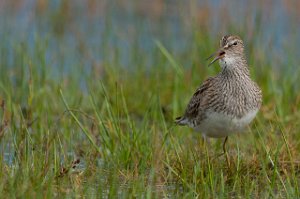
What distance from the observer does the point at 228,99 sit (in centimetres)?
803

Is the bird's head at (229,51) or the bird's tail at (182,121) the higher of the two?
the bird's head at (229,51)

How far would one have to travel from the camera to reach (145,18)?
44.6 ft

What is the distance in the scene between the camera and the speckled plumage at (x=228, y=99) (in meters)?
7.95

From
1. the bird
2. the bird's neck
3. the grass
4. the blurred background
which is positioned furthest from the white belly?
the blurred background

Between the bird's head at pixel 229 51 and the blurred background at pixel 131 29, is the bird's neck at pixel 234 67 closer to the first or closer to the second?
the bird's head at pixel 229 51

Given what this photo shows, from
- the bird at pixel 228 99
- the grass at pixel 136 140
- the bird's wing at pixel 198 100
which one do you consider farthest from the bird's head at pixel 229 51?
the grass at pixel 136 140

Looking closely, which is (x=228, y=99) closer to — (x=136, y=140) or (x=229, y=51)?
(x=229, y=51)

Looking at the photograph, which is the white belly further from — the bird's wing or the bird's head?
the bird's head

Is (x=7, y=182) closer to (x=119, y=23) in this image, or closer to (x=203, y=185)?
(x=203, y=185)

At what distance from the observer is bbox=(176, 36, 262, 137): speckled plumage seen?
313 inches

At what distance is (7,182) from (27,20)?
734 centimetres

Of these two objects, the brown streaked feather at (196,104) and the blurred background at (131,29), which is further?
the blurred background at (131,29)

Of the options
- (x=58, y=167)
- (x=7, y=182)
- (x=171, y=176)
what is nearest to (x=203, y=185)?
(x=171, y=176)

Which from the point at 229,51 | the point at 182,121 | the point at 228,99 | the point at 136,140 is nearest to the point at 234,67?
the point at 229,51
